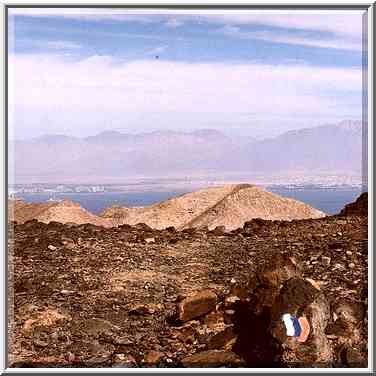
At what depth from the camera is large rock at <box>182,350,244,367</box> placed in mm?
4293

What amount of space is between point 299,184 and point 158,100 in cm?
103

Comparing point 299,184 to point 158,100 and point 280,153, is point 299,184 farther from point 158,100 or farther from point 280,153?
point 158,100

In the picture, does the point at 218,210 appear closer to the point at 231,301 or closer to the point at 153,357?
the point at 231,301

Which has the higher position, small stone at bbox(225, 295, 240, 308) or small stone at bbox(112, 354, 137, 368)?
small stone at bbox(225, 295, 240, 308)

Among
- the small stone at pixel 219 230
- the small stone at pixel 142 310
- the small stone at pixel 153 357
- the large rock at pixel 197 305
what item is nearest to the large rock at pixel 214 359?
the small stone at pixel 153 357

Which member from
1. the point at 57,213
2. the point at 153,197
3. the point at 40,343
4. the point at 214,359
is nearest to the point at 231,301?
the point at 214,359

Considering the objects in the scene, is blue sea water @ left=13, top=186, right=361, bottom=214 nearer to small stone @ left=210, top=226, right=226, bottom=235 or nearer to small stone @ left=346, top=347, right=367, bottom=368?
small stone @ left=210, top=226, right=226, bottom=235

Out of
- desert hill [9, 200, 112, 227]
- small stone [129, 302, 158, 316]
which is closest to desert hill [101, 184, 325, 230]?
desert hill [9, 200, 112, 227]

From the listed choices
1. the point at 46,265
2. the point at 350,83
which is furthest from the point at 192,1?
the point at 46,265

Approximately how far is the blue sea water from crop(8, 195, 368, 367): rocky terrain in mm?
112

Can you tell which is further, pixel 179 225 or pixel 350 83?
pixel 179 225

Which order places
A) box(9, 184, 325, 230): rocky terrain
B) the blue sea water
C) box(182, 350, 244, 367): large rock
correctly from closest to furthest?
1. box(182, 350, 244, 367): large rock
2. the blue sea water
3. box(9, 184, 325, 230): rocky terrain

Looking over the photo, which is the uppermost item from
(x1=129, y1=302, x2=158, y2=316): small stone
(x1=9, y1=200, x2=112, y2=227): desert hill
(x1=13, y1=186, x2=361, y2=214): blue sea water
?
(x1=13, y1=186, x2=361, y2=214): blue sea water

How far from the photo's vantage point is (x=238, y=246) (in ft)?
16.1
